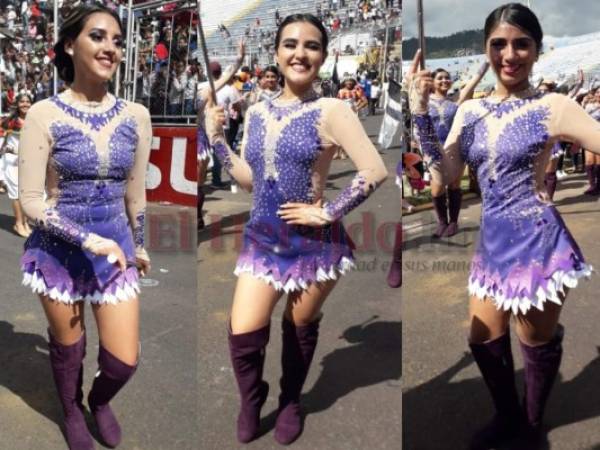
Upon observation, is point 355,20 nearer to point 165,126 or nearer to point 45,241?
point 45,241

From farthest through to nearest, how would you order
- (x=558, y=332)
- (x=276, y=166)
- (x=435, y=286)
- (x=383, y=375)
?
(x=435, y=286)
(x=558, y=332)
(x=383, y=375)
(x=276, y=166)

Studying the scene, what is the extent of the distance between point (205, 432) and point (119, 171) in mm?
854

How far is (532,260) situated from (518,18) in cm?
66

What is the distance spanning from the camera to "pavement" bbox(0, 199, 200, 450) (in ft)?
7.03

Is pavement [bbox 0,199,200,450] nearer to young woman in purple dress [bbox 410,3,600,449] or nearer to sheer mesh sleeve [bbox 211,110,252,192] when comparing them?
sheer mesh sleeve [bbox 211,110,252,192]

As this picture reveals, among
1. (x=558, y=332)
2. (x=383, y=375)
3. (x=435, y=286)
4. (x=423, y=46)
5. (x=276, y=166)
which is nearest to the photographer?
(x=423, y=46)

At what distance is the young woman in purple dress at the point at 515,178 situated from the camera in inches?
60.2

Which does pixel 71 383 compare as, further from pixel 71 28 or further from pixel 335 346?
pixel 71 28

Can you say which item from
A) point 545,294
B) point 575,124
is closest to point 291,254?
point 545,294

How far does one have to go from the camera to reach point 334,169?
163cm

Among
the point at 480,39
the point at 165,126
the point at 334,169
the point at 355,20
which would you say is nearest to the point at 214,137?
the point at 334,169

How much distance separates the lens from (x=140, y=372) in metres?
2.55

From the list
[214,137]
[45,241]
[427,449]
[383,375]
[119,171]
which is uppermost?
[214,137]

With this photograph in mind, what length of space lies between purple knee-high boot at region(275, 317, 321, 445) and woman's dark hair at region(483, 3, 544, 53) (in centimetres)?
99
